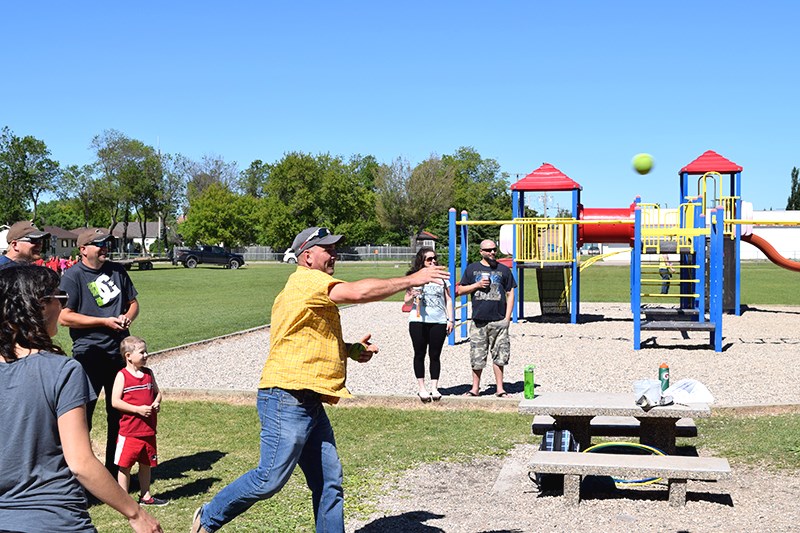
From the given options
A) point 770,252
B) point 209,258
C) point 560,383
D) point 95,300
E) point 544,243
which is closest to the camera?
point 95,300

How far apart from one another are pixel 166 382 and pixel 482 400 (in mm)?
4415

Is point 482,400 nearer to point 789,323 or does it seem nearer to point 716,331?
point 716,331

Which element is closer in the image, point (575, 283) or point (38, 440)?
point (38, 440)

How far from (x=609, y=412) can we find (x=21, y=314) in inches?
196

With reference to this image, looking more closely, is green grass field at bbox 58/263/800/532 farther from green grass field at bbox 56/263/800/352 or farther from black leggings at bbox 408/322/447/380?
green grass field at bbox 56/263/800/352

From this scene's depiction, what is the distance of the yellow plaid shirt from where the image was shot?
15.5 feet

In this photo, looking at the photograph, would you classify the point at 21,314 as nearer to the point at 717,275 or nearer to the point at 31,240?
the point at 31,240

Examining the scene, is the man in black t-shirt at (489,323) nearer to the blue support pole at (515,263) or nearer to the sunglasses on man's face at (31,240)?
the sunglasses on man's face at (31,240)

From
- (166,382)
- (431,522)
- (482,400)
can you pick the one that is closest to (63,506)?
(431,522)

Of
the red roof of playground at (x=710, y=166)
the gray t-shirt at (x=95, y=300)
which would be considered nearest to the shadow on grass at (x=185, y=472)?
the gray t-shirt at (x=95, y=300)

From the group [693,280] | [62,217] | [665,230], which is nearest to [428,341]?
[693,280]

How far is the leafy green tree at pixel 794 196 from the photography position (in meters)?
101

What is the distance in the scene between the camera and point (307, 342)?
188 inches

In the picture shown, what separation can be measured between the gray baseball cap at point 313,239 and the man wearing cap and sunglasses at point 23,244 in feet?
8.19
